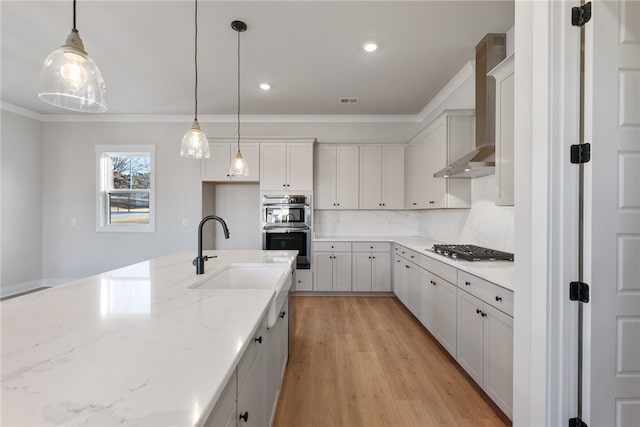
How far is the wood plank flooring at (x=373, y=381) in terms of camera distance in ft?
5.82

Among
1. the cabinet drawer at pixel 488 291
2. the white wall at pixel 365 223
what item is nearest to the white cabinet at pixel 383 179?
the white wall at pixel 365 223

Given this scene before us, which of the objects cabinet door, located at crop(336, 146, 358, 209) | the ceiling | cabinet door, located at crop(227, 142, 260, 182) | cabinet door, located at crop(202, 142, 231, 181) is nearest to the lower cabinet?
the ceiling

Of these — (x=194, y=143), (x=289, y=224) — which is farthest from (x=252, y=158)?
(x=194, y=143)

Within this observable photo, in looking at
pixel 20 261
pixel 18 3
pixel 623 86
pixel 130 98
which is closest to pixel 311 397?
pixel 623 86

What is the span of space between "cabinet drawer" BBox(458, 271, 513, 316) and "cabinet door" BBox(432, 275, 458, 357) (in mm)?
174

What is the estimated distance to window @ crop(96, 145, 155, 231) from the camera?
4500 mm

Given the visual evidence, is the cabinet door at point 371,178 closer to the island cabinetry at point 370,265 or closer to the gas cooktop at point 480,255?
the island cabinetry at point 370,265

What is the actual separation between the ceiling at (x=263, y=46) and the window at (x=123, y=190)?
40.0 inches

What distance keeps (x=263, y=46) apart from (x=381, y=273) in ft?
10.6

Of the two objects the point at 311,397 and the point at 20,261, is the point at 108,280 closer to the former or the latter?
the point at 311,397

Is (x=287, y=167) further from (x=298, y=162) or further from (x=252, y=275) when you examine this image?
(x=252, y=275)

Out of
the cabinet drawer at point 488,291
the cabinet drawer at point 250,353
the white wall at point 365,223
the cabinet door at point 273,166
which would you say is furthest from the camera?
the white wall at point 365,223

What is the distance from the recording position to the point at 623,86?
120 cm

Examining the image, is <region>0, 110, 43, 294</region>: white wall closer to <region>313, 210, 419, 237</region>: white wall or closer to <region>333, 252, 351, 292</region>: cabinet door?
<region>313, 210, 419, 237</region>: white wall
